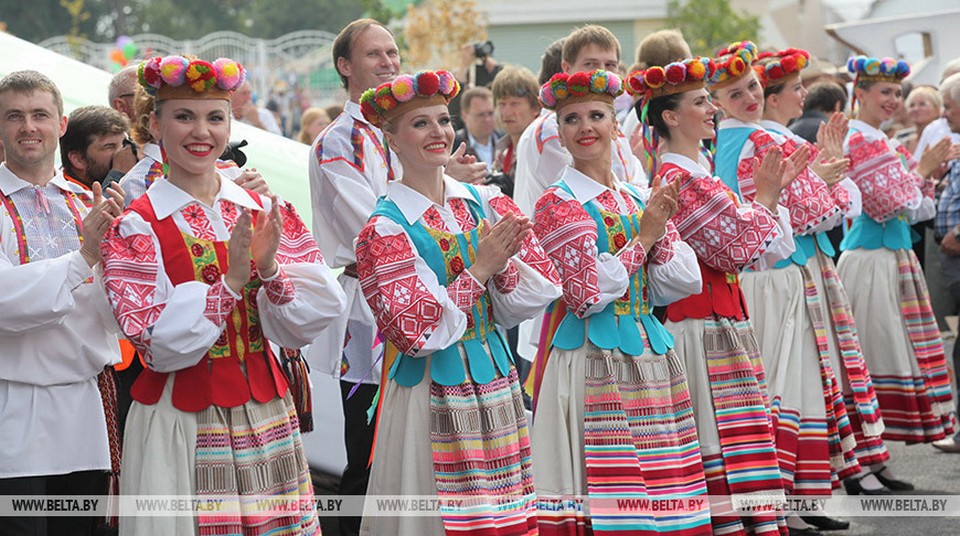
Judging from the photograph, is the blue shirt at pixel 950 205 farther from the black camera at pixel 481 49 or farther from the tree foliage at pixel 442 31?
the tree foliage at pixel 442 31

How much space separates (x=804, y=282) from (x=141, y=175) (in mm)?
2890

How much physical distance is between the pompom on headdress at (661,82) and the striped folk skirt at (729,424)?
2.35ft

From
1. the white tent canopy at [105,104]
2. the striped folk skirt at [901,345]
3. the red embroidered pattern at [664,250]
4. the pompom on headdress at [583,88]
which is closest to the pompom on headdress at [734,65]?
the pompom on headdress at [583,88]

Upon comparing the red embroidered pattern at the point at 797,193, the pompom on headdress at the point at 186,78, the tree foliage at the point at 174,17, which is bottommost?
the red embroidered pattern at the point at 797,193

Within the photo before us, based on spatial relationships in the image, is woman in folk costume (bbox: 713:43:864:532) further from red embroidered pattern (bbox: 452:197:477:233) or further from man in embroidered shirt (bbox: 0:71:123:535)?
man in embroidered shirt (bbox: 0:71:123:535)

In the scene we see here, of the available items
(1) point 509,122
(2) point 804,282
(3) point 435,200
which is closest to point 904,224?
(2) point 804,282

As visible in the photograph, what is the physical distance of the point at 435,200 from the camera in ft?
13.9

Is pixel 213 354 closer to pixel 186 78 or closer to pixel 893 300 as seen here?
pixel 186 78

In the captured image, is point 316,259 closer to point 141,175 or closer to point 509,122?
point 141,175

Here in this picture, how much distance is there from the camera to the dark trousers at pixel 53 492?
13.2 feet

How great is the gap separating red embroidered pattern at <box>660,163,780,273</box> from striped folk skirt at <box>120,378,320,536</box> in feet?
6.57

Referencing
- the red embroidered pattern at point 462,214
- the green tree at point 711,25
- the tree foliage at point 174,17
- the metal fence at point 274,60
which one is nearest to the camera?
the red embroidered pattern at point 462,214

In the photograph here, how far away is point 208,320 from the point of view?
358 centimetres

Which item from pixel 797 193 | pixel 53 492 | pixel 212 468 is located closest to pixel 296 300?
pixel 212 468
